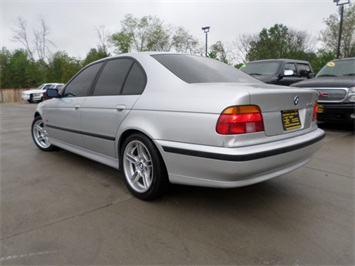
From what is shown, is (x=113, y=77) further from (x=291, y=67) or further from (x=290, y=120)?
(x=291, y=67)

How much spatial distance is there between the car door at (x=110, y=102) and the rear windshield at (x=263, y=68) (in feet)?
19.4

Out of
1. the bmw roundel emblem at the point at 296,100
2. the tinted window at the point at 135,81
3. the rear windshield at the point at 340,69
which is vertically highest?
the rear windshield at the point at 340,69

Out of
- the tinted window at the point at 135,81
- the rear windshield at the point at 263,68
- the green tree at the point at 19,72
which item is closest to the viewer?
the tinted window at the point at 135,81

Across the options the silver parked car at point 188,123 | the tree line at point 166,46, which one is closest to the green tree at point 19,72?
the tree line at point 166,46

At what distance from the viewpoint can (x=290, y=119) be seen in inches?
97.8

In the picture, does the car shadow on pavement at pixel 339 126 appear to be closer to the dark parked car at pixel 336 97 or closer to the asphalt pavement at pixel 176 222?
the dark parked car at pixel 336 97

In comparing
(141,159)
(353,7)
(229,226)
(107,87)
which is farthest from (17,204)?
(353,7)

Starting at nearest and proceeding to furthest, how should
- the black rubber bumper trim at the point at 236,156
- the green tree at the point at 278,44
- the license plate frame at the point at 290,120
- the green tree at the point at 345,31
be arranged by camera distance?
the black rubber bumper trim at the point at 236,156 < the license plate frame at the point at 290,120 < the green tree at the point at 345,31 < the green tree at the point at 278,44

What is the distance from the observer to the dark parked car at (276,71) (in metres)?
7.87

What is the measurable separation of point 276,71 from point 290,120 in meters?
6.04

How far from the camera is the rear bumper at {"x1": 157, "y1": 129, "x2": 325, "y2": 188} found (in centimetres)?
209

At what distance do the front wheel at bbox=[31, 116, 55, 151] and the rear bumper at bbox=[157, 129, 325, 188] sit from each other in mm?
3105

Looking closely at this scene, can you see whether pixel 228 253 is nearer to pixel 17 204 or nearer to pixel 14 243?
pixel 14 243

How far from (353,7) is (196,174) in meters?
26.9
